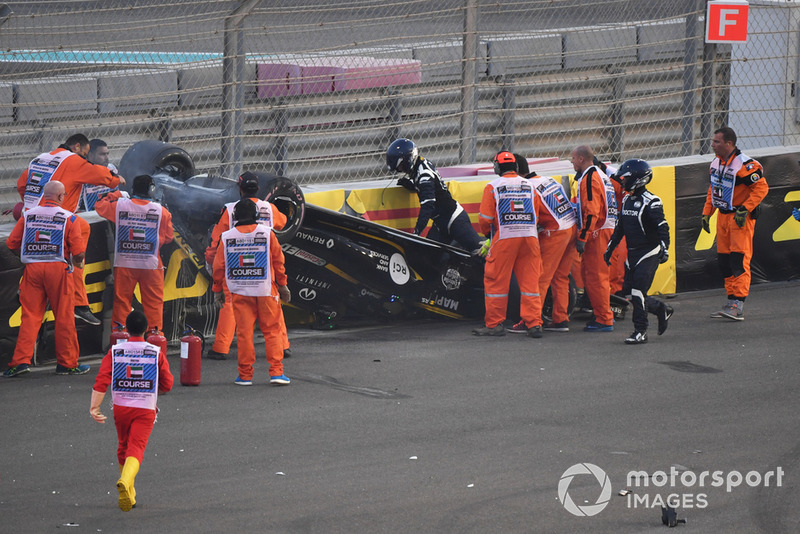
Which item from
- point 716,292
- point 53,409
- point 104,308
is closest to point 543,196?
point 716,292

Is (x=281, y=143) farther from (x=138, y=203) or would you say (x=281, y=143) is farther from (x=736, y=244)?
(x=736, y=244)

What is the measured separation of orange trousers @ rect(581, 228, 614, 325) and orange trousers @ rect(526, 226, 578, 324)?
7.0 inches

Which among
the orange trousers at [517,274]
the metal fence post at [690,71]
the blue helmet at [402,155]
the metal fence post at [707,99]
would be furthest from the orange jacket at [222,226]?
the metal fence post at [707,99]

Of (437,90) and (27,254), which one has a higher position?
(437,90)

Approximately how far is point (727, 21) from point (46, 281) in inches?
322

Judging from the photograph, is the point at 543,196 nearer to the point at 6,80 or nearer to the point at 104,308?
the point at 104,308

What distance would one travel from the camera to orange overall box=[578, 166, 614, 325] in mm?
10656

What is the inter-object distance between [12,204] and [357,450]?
559 cm

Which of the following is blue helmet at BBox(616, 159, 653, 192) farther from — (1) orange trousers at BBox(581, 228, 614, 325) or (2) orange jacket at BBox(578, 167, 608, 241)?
(1) orange trousers at BBox(581, 228, 614, 325)

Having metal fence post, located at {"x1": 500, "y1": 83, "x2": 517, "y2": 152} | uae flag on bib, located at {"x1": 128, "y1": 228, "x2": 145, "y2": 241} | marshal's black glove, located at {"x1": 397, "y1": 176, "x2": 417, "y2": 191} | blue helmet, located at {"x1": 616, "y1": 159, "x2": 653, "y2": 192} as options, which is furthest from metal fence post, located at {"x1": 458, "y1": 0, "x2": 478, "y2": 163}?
uae flag on bib, located at {"x1": 128, "y1": 228, "x2": 145, "y2": 241}

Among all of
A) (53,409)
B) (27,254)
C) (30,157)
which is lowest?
(53,409)

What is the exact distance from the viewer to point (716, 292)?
41.7 ft

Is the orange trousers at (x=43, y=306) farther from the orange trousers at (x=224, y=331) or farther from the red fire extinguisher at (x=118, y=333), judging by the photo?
the orange trousers at (x=224, y=331)

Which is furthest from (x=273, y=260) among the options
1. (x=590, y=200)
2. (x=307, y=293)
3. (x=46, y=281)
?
(x=590, y=200)
